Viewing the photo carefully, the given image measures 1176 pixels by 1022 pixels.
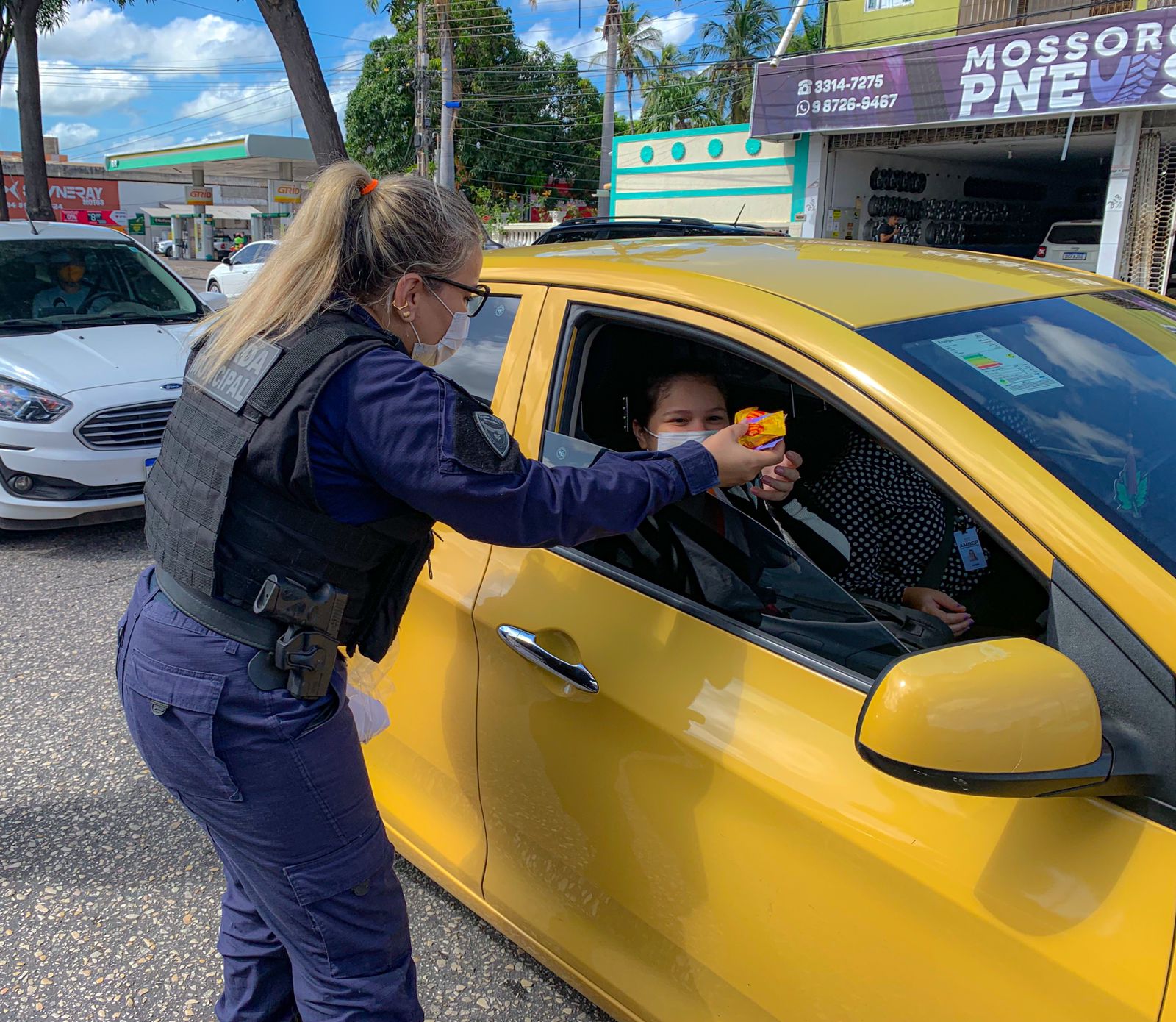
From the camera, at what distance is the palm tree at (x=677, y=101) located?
139 feet

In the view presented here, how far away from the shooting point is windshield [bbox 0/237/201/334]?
5.98 m

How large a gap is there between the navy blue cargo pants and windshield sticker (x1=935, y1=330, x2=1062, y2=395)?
1.22 metres

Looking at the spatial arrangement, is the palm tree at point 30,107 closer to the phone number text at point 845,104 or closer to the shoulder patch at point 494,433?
the phone number text at point 845,104

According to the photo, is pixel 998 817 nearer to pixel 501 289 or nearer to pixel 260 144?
pixel 501 289

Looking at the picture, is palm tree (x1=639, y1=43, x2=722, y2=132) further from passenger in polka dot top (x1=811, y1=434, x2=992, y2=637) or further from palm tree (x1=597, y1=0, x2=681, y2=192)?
passenger in polka dot top (x1=811, y1=434, x2=992, y2=637)

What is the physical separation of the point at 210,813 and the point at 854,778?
1.08m

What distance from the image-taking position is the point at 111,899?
2664mm

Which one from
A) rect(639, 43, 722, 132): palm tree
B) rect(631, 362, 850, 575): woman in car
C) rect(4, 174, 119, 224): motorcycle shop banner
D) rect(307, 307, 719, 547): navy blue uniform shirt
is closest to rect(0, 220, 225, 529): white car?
rect(631, 362, 850, 575): woman in car

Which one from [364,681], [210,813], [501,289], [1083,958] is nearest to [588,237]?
[501,289]

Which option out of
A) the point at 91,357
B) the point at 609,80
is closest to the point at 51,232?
the point at 91,357

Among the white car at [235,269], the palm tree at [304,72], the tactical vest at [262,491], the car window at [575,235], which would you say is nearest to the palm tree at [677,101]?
the white car at [235,269]

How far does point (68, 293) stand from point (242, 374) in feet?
18.3

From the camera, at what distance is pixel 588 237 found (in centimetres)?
360

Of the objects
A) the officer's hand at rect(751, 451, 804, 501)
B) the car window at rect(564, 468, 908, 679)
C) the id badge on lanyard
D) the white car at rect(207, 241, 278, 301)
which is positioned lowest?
the white car at rect(207, 241, 278, 301)
